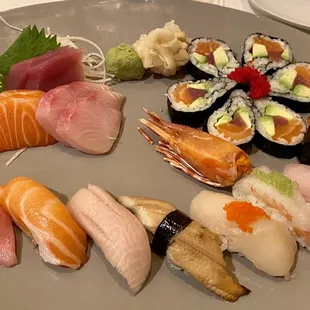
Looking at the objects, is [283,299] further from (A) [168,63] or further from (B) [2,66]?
(B) [2,66]

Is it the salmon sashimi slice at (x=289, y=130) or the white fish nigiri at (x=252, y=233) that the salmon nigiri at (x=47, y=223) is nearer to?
the white fish nigiri at (x=252, y=233)

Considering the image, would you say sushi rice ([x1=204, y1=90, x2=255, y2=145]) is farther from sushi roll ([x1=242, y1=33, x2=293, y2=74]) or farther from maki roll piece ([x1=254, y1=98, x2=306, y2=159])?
A: sushi roll ([x1=242, y1=33, x2=293, y2=74])

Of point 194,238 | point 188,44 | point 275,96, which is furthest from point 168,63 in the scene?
point 194,238

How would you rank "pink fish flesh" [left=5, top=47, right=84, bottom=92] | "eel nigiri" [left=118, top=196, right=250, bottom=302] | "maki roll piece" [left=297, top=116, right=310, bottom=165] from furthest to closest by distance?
"pink fish flesh" [left=5, top=47, right=84, bottom=92], "maki roll piece" [left=297, top=116, right=310, bottom=165], "eel nigiri" [left=118, top=196, right=250, bottom=302]

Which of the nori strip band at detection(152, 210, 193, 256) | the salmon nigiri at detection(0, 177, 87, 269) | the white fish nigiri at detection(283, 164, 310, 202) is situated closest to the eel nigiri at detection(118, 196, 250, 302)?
the nori strip band at detection(152, 210, 193, 256)

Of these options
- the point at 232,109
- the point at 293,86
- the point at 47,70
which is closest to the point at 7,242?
the point at 47,70

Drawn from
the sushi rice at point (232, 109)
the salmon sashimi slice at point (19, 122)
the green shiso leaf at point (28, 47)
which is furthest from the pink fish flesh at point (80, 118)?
the sushi rice at point (232, 109)
